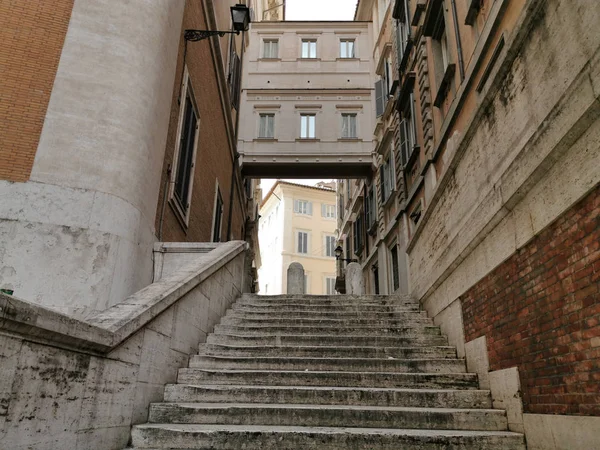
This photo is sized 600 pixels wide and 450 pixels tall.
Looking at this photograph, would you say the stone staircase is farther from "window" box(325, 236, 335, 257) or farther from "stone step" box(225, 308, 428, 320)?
"window" box(325, 236, 335, 257)

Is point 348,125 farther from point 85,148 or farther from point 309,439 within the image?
point 309,439

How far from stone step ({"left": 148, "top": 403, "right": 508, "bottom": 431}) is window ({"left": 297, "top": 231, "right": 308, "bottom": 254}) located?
3635 centimetres

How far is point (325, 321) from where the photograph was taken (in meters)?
7.06

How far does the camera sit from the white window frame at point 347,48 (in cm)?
2125

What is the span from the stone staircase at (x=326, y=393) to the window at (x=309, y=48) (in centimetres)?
1705

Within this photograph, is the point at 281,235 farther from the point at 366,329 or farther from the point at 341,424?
the point at 341,424

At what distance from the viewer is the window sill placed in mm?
10147

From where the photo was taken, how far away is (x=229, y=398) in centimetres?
458

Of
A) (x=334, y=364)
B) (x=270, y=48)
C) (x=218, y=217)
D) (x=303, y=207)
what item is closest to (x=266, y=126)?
(x=270, y=48)

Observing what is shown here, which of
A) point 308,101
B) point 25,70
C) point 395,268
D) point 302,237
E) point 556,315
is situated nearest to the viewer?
point 556,315

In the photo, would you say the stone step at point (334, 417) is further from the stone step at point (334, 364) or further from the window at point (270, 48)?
the window at point (270, 48)

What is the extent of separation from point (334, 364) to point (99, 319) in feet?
9.21

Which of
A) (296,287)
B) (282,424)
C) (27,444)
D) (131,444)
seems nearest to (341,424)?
(282,424)

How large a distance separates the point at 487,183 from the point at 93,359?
402cm
